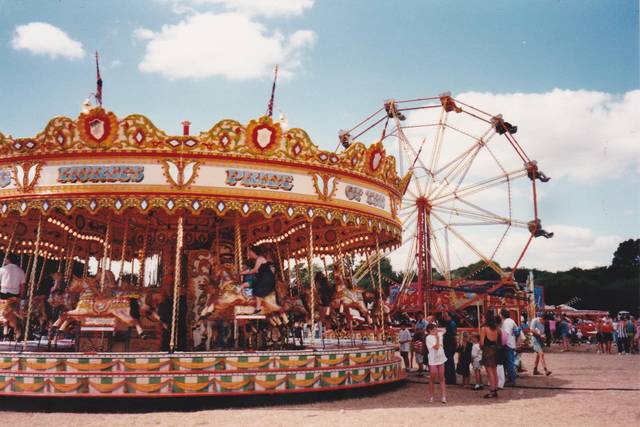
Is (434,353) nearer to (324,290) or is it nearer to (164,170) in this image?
(324,290)

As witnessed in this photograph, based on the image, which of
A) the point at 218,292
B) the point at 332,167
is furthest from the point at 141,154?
the point at 332,167

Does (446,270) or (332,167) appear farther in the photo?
(446,270)

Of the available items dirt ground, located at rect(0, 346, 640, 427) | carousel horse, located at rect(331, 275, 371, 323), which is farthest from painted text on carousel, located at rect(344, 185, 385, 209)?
dirt ground, located at rect(0, 346, 640, 427)

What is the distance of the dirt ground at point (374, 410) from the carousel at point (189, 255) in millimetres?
359

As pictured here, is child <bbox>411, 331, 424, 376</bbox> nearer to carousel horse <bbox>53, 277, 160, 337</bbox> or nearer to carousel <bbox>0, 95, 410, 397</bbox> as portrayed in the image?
carousel <bbox>0, 95, 410, 397</bbox>

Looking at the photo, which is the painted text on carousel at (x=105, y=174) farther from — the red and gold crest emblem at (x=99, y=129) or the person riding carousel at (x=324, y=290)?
the person riding carousel at (x=324, y=290)

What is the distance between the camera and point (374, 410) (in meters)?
8.62

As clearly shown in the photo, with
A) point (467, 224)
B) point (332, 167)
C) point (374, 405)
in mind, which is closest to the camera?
point (374, 405)

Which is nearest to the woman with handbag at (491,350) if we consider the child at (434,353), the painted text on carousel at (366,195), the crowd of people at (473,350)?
the crowd of people at (473,350)

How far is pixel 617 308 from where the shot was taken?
177ft

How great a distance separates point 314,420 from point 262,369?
183 cm

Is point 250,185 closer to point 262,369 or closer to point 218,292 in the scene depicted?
A: point 218,292

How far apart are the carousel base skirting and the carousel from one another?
2cm

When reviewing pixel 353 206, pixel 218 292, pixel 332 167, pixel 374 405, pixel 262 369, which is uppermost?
pixel 332 167
